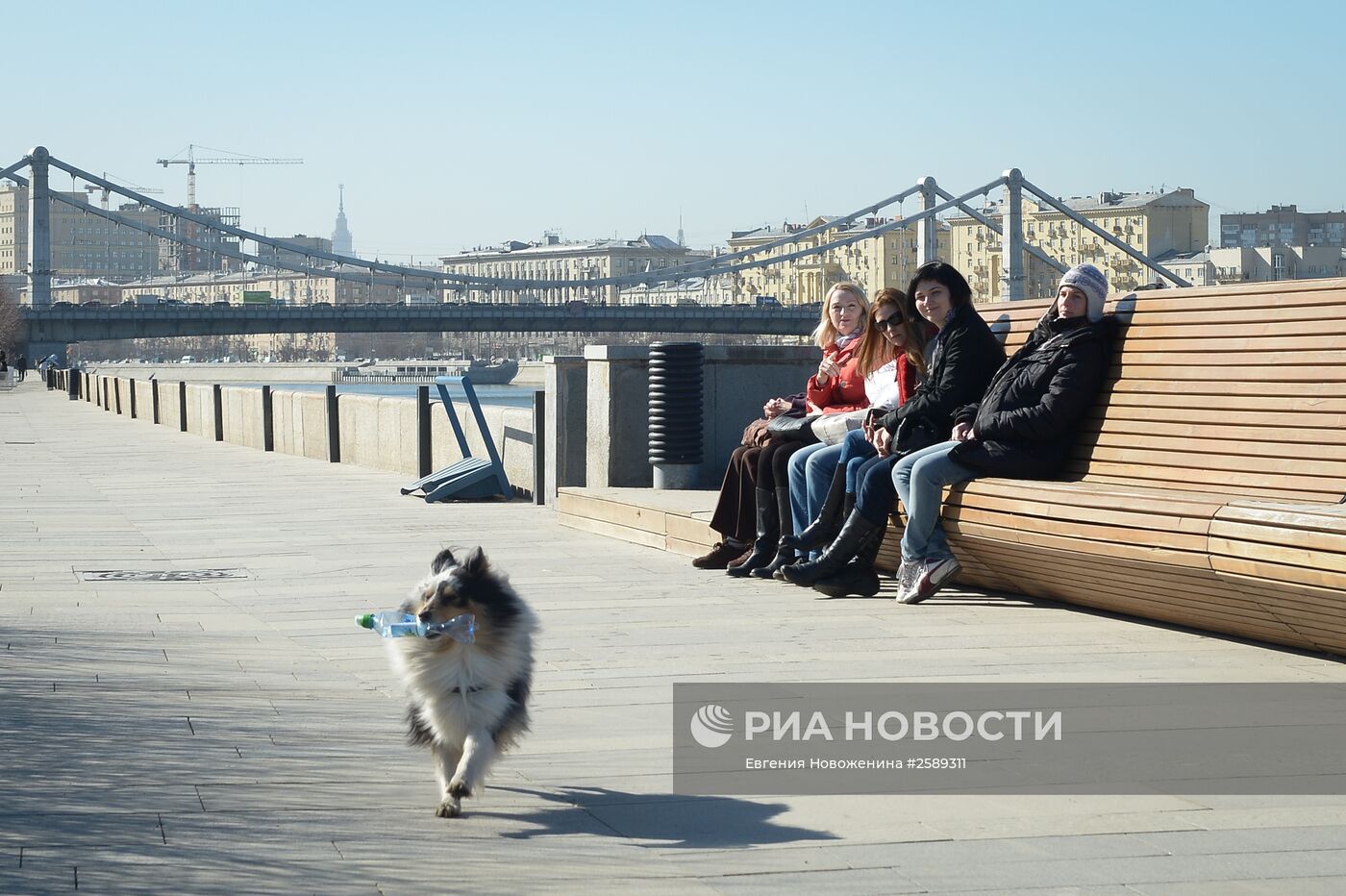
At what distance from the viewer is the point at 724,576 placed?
7000 mm

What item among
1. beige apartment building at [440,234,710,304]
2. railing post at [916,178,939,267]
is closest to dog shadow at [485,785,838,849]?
railing post at [916,178,939,267]

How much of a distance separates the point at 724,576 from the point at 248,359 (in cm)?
13740

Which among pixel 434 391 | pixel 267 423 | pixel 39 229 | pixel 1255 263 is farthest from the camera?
pixel 1255 263

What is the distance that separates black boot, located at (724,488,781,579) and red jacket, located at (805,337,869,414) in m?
0.48

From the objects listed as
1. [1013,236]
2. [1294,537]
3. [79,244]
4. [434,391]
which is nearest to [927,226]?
[1013,236]

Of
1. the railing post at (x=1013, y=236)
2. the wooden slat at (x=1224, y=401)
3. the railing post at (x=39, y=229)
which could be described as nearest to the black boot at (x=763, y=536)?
the wooden slat at (x=1224, y=401)

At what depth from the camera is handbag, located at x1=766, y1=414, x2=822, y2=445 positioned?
6.95 m

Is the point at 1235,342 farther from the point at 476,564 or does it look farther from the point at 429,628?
the point at 429,628

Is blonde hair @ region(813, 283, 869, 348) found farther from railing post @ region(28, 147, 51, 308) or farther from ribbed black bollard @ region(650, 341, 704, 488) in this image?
railing post @ region(28, 147, 51, 308)

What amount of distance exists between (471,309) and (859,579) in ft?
223

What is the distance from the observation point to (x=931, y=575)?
6086 millimetres

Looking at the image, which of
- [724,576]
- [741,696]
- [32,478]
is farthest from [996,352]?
[32,478]

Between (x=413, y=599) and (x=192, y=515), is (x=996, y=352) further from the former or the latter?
(x=192, y=515)

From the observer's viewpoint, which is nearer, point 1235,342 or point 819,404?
point 1235,342
